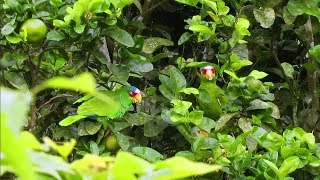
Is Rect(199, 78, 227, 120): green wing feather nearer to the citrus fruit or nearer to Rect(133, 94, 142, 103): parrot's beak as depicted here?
Rect(133, 94, 142, 103): parrot's beak

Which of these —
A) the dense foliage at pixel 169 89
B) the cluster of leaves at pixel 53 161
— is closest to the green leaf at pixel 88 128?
the dense foliage at pixel 169 89

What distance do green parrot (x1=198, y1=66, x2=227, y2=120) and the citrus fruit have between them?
1.46 ft

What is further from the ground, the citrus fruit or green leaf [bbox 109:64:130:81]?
the citrus fruit

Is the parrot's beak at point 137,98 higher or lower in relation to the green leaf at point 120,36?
lower

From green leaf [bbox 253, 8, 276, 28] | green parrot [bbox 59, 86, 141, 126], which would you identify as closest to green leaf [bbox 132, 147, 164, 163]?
green parrot [bbox 59, 86, 141, 126]

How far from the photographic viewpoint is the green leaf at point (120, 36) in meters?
1.35

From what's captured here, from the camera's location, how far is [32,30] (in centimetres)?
126

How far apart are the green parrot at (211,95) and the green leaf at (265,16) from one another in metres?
0.23

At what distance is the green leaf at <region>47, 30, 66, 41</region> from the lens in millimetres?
1296

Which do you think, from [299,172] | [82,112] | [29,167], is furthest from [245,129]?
[29,167]

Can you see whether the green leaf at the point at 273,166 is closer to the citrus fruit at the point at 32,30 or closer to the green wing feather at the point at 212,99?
the green wing feather at the point at 212,99

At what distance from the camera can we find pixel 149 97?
1.63 meters

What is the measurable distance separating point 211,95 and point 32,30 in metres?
0.49

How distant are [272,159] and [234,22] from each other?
1.29 ft
